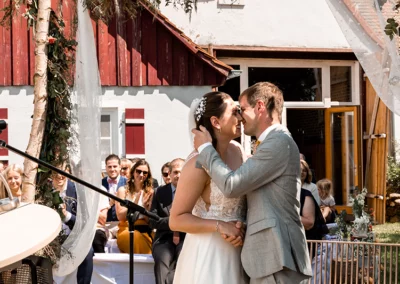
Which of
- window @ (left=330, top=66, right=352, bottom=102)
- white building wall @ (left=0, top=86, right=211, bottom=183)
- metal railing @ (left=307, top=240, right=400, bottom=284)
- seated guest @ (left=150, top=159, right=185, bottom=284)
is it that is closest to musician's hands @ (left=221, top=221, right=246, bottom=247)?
metal railing @ (left=307, top=240, right=400, bottom=284)

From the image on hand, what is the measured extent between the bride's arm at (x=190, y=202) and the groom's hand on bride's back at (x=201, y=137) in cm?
10

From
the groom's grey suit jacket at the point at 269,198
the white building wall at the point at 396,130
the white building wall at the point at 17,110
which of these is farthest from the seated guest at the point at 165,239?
the white building wall at the point at 396,130

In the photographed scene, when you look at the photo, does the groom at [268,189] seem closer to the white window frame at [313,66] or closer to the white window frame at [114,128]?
the white window frame at [114,128]

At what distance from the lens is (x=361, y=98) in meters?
16.3

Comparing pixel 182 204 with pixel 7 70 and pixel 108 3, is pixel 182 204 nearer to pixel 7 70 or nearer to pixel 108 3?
pixel 108 3

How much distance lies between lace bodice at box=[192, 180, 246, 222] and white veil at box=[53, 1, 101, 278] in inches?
101

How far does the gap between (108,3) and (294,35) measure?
369 inches

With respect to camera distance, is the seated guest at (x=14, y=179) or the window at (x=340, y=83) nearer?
the seated guest at (x=14, y=179)

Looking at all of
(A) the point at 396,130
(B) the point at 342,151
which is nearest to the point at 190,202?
(B) the point at 342,151

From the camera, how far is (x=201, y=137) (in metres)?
4.19

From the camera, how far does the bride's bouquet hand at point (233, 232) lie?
13.6ft

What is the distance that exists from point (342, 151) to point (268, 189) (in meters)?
12.3

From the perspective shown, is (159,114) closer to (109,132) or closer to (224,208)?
(109,132)

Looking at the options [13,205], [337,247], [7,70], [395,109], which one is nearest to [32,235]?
[13,205]
